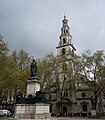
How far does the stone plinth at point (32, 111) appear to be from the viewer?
19630 mm

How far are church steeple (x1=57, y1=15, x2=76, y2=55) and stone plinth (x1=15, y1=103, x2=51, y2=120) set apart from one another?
136ft

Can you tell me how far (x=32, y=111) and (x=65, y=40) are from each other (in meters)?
44.9

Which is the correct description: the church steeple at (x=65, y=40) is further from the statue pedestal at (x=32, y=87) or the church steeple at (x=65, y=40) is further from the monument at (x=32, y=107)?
the monument at (x=32, y=107)

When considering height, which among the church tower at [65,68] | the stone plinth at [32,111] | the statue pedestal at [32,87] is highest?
the church tower at [65,68]

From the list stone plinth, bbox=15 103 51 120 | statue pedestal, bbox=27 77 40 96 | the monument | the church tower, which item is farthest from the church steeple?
stone plinth, bbox=15 103 51 120

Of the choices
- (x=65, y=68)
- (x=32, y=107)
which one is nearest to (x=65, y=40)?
(x=65, y=68)

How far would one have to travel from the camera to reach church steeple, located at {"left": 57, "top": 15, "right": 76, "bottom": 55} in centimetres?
6147

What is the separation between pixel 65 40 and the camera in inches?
2482

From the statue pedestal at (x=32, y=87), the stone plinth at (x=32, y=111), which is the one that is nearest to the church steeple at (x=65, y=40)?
the statue pedestal at (x=32, y=87)

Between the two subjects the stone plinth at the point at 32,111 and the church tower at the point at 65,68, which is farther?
the church tower at the point at 65,68

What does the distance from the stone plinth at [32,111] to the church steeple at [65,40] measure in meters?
41.4

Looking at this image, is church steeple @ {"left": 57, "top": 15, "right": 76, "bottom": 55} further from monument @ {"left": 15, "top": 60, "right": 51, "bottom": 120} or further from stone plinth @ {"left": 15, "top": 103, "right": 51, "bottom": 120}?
stone plinth @ {"left": 15, "top": 103, "right": 51, "bottom": 120}

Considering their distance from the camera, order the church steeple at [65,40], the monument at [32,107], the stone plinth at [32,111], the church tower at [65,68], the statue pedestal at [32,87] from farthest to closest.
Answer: the church steeple at [65,40]
the church tower at [65,68]
the statue pedestal at [32,87]
the monument at [32,107]
the stone plinth at [32,111]

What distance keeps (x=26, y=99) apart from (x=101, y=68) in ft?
70.2
